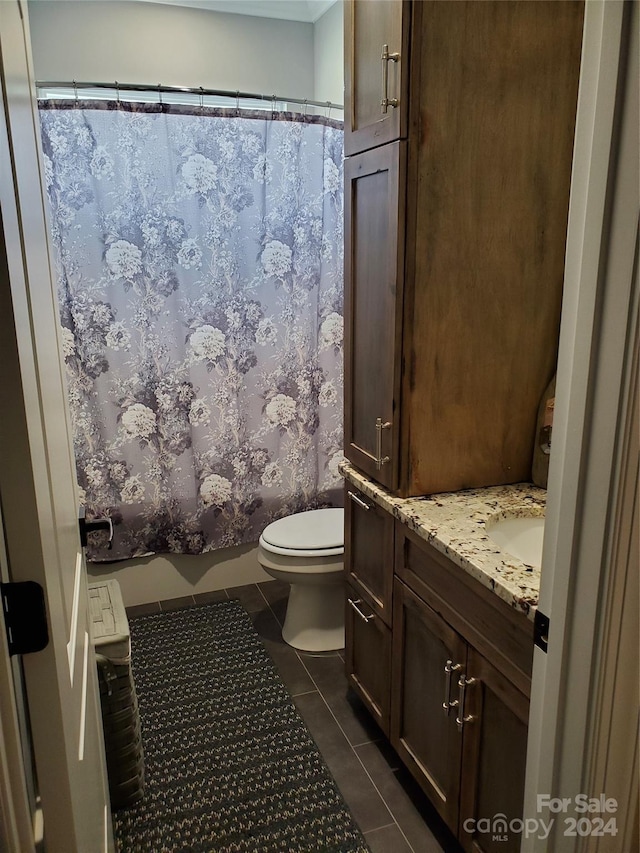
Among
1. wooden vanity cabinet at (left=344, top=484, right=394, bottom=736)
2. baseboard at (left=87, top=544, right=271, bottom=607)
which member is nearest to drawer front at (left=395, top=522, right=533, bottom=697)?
wooden vanity cabinet at (left=344, top=484, right=394, bottom=736)

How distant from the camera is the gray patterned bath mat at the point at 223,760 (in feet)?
5.53

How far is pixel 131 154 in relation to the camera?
2461 millimetres

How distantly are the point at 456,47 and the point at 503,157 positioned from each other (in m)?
0.27

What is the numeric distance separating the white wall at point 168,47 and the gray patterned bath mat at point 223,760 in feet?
7.68

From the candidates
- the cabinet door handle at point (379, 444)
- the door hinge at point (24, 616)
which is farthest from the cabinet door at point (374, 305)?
the door hinge at point (24, 616)

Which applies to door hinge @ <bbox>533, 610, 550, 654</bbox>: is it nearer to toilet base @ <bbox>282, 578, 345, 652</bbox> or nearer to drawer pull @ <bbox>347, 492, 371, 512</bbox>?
drawer pull @ <bbox>347, 492, 371, 512</bbox>

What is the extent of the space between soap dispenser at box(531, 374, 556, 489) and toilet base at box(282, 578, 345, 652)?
3.43 ft

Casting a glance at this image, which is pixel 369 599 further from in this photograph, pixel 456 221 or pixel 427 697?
pixel 456 221

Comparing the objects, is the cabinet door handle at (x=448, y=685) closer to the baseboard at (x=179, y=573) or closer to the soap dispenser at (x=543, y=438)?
the soap dispenser at (x=543, y=438)

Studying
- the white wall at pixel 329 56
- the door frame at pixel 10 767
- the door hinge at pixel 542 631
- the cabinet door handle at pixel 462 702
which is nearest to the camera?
the door frame at pixel 10 767

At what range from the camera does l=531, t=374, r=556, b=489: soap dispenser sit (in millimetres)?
1728

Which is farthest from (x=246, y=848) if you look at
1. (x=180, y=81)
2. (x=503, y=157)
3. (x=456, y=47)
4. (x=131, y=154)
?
(x=180, y=81)

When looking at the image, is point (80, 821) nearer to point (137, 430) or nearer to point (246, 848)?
point (246, 848)

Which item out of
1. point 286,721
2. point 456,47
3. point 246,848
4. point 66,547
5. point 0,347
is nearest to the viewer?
point 0,347
